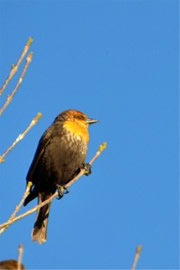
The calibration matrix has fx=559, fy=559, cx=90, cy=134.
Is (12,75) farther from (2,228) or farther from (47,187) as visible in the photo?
(47,187)

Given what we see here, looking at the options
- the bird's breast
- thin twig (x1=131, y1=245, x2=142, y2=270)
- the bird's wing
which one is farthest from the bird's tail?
thin twig (x1=131, y1=245, x2=142, y2=270)

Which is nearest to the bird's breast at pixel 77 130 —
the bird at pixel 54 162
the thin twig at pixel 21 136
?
the bird at pixel 54 162

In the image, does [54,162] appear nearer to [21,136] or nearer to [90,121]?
[90,121]

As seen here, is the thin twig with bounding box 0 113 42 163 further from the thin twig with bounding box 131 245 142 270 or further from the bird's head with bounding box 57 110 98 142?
the bird's head with bounding box 57 110 98 142

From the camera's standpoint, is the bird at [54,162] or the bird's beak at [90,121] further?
the bird's beak at [90,121]

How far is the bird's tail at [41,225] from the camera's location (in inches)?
313

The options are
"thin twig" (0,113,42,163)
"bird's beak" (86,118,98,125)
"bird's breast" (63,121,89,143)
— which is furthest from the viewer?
"bird's beak" (86,118,98,125)

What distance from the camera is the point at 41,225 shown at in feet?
26.5

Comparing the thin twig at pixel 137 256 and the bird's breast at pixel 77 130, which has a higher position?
the bird's breast at pixel 77 130

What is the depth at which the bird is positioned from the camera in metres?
7.92

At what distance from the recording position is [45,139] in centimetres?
813

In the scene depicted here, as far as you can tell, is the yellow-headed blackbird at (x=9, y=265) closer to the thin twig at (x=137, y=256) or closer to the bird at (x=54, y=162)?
the thin twig at (x=137, y=256)

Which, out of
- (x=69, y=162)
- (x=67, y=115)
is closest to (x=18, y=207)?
(x=69, y=162)

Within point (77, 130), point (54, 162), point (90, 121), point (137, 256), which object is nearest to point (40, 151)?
point (54, 162)
